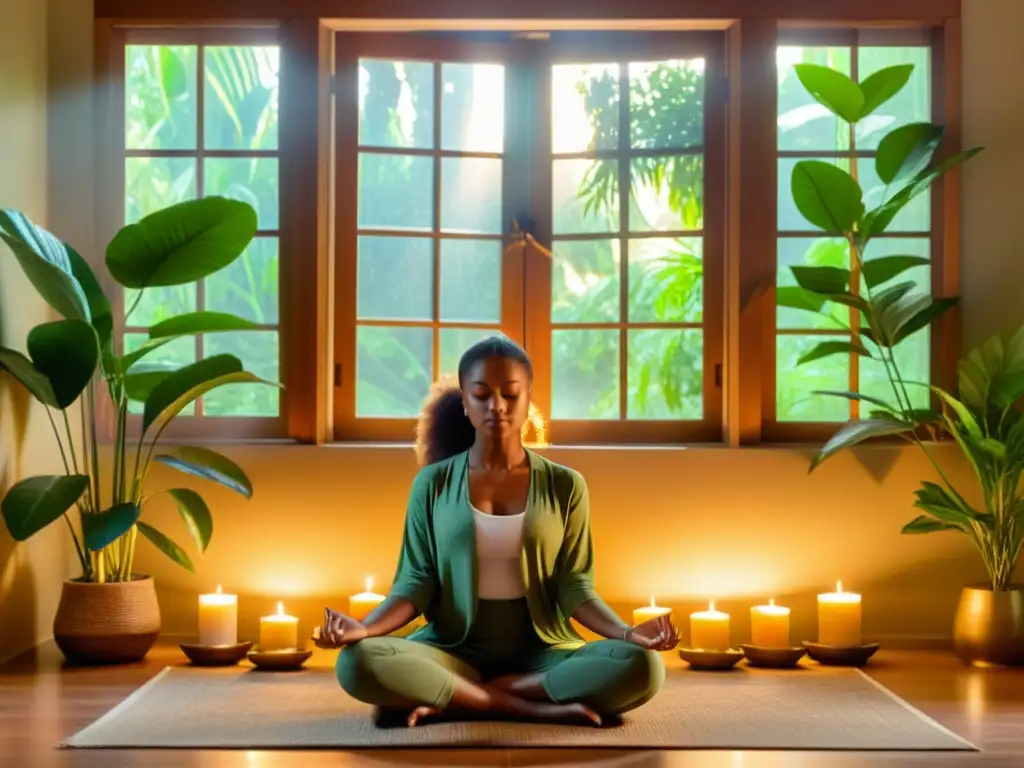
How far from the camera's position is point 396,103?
470 cm

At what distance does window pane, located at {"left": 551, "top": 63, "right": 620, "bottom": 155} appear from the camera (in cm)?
470

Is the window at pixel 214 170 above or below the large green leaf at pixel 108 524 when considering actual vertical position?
above

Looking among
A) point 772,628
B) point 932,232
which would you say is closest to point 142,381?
point 772,628

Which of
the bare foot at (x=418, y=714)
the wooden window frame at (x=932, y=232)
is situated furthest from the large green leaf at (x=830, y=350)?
the bare foot at (x=418, y=714)

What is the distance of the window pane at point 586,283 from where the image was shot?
4.70 m

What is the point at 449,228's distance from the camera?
15.5 feet

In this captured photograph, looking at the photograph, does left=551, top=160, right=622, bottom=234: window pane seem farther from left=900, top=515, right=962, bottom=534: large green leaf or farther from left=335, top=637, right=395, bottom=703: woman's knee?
left=335, top=637, right=395, bottom=703: woman's knee

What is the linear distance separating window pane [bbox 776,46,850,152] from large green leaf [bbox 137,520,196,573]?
2.25m

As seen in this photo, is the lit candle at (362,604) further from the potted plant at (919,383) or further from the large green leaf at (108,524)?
the potted plant at (919,383)

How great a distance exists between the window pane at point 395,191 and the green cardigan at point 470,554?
4.70 feet

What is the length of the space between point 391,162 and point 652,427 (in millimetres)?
1201

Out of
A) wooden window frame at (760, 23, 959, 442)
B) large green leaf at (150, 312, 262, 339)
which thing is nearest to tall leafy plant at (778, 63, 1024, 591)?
wooden window frame at (760, 23, 959, 442)

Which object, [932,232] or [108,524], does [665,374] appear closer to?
[932,232]

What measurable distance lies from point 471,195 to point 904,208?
1.39 m
